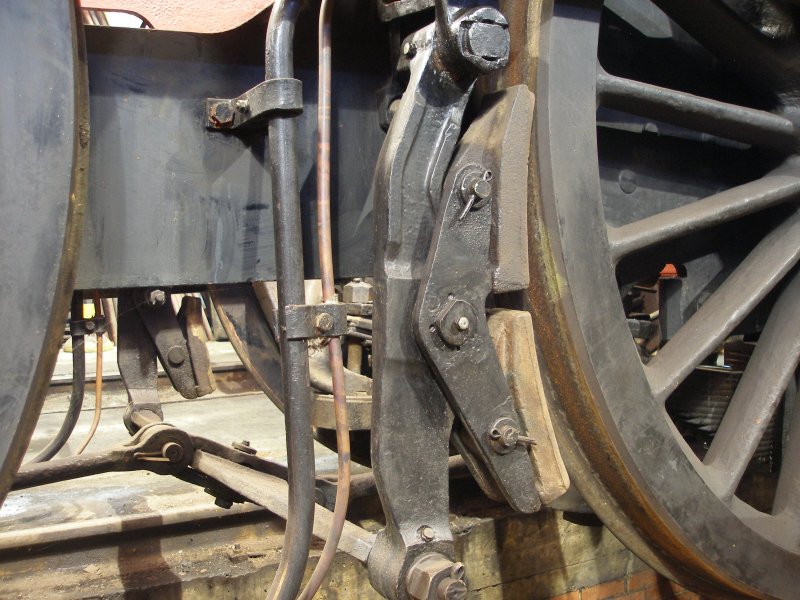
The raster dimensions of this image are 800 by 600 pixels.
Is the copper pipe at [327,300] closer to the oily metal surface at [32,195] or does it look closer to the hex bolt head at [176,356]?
the oily metal surface at [32,195]

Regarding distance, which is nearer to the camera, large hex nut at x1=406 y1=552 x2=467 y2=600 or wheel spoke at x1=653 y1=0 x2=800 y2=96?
large hex nut at x1=406 y1=552 x2=467 y2=600

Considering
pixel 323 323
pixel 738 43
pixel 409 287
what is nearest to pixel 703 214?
pixel 738 43

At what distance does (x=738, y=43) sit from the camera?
1386 mm

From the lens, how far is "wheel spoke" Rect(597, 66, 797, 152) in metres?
1.20

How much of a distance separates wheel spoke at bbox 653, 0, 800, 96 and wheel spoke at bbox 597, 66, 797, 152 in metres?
0.10

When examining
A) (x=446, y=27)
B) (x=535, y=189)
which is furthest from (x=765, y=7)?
(x=446, y=27)

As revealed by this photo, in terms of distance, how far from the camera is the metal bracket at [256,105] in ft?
3.28

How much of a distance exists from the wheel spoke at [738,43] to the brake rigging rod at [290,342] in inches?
27.0

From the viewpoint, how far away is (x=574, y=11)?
3.67 ft

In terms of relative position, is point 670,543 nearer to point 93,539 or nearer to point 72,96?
point 72,96

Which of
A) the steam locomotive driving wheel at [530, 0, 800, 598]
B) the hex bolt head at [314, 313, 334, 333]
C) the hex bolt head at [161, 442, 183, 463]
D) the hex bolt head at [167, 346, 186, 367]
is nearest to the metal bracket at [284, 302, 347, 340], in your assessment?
the hex bolt head at [314, 313, 334, 333]

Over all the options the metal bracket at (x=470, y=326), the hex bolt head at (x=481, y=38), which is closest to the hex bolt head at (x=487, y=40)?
the hex bolt head at (x=481, y=38)

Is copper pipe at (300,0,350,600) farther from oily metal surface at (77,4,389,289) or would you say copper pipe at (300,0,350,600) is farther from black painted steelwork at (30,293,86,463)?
black painted steelwork at (30,293,86,463)

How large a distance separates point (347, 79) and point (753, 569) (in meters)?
1.06
